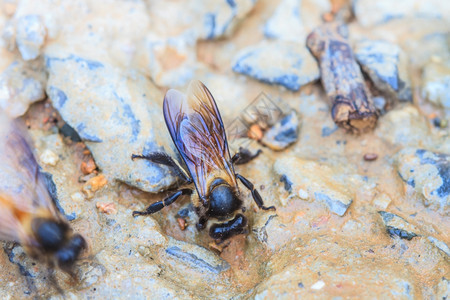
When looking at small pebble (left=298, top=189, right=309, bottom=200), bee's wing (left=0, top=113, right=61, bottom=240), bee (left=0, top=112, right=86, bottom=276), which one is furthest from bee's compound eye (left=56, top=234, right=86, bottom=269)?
small pebble (left=298, top=189, right=309, bottom=200)

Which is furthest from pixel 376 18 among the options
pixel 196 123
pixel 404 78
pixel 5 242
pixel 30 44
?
pixel 5 242

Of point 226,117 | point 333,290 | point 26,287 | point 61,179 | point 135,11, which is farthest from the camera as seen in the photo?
point 135,11

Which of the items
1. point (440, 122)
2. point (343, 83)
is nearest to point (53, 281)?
point (343, 83)

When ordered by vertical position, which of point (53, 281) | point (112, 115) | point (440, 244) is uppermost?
point (112, 115)

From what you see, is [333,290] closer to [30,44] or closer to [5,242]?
[5,242]

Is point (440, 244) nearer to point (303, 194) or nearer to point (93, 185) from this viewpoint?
point (303, 194)

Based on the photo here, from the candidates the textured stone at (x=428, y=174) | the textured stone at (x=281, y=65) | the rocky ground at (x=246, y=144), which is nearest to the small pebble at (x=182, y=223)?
the rocky ground at (x=246, y=144)
